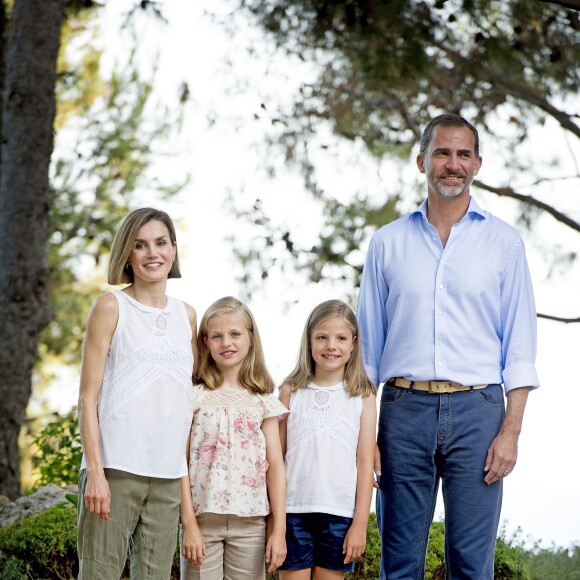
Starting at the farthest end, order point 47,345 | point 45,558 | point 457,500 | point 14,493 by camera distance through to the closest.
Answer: point 47,345, point 14,493, point 45,558, point 457,500

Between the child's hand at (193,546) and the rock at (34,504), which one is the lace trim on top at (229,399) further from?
the rock at (34,504)

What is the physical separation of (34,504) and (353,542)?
286 centimetres

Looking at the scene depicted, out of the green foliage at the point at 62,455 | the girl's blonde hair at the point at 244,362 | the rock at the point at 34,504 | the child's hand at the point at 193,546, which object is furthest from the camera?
the green foliage at the point at 62,455

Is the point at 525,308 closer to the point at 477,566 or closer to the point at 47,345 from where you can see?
the point at 477,566

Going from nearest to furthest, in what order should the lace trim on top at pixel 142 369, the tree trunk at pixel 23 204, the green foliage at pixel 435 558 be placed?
the lace trim on top at pixel 142 369 < the green foliage at pixel 435 558 < the tree trunk at pixel 23 204

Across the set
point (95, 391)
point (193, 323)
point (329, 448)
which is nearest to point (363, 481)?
point (329, 448)

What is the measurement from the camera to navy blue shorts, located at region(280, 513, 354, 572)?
115 inches

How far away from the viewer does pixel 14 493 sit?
640cm

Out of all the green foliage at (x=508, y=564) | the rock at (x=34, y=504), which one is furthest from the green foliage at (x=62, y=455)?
the green foliage at (x=508, y=564)

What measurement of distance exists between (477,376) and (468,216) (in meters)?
0.53

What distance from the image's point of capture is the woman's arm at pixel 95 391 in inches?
102

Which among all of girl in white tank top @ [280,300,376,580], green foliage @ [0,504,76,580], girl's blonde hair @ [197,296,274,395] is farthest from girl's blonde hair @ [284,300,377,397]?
green foliage @ [0,504,76,580]

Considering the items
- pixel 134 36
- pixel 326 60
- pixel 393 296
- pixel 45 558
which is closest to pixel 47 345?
pixel 134 36

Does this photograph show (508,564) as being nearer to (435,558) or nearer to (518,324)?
(435,558)
